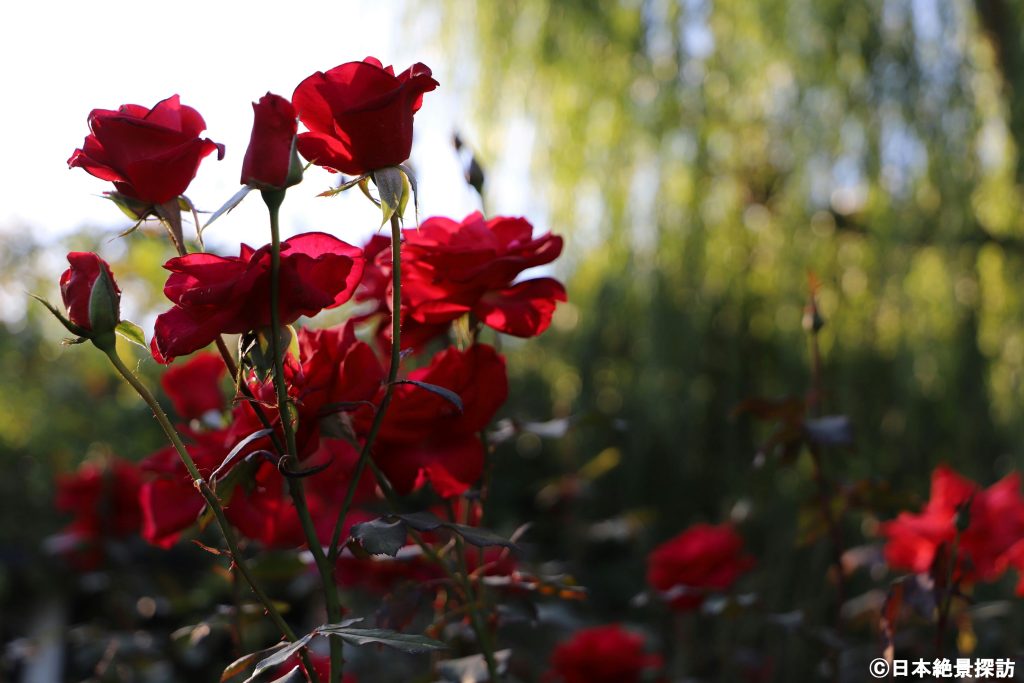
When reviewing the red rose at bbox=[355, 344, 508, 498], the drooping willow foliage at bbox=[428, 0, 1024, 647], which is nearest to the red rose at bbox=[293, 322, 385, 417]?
the red rose at bbox=[355, 344, 508, 498]

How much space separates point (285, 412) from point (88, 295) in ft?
0.38

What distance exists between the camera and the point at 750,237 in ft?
7.84

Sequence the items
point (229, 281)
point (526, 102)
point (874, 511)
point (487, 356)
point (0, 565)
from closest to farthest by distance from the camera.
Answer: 1. point (229, 281)
2. point (487, 356)
3. point (874, 511)
4. point (0, 565)
5. point (526, 102)

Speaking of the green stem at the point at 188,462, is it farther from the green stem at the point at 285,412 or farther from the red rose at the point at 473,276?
the red rose at the point at 473,276

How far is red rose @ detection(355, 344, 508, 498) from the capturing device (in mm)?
556

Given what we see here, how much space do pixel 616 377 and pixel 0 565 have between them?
1.45 meters

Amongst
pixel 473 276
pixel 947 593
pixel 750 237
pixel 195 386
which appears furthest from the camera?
pixel 750 237

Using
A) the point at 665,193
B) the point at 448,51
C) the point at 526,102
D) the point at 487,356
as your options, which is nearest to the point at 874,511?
the point at 487,356

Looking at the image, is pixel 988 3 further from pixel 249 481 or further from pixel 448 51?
pixel 249 481

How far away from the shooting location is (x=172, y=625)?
2184mm

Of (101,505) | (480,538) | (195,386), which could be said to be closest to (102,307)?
(480,538)

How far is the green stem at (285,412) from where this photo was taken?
47 centimetres

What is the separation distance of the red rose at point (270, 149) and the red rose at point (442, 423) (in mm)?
141

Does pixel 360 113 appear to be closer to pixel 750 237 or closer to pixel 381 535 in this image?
pixel 381 535
